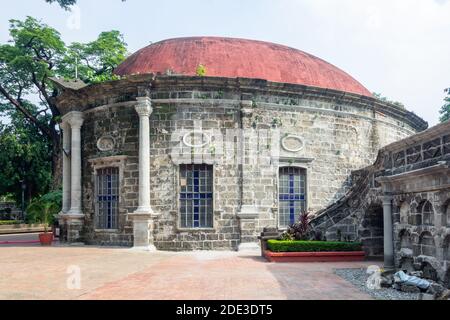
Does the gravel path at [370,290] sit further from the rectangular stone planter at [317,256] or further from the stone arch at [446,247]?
the rectangular stone planter at [317,256]

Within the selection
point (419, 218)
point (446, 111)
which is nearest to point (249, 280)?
point (419, 218)

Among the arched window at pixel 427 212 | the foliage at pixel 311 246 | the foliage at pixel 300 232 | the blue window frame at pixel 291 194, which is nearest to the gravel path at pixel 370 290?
the arched window at pixel 427 212

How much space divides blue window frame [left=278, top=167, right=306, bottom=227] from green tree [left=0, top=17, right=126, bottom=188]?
17170 millimetres

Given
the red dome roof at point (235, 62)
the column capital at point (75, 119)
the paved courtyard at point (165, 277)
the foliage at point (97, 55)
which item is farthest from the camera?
the foliage at point (97, 55)

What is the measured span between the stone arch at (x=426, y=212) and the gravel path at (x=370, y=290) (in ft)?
5.89

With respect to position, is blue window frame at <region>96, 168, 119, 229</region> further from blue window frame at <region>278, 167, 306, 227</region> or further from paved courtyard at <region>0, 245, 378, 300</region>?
blue window frame at <region>278, 167, 306, 227</region>

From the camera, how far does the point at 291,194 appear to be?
60.4 feet

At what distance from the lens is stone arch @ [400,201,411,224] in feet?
37.4

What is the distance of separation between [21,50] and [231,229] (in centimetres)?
2211

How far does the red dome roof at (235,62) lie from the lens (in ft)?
65.4

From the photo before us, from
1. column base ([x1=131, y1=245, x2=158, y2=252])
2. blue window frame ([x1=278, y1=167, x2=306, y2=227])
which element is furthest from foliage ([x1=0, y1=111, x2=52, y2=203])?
blue window frame ([x1=278, y1=167, x2=306, y2=227])

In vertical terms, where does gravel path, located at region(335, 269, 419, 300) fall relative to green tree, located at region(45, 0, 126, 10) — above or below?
below
